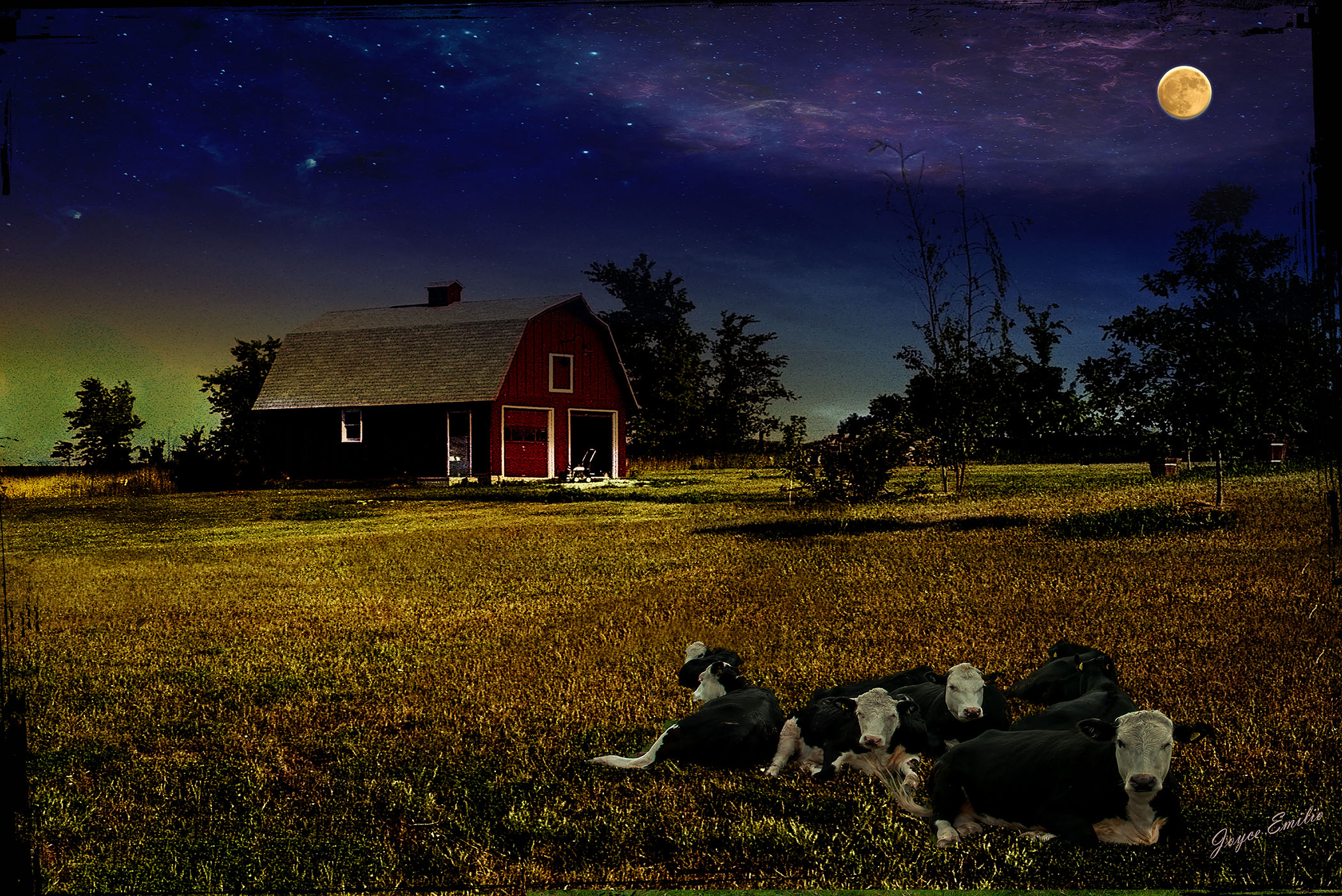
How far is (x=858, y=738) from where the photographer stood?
11.2 ft

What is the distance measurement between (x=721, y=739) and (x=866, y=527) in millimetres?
6454

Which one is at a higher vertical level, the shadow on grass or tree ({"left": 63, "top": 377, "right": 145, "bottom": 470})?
tree ({"left": 63, "top": 377, "right": 145, "bottom": 470})

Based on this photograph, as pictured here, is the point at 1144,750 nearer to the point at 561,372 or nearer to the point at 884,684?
the point at 884,684

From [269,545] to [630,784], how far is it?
21.4ft

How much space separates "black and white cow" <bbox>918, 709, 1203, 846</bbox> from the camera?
274 cm

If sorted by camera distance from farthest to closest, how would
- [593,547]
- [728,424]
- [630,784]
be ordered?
[593,547] < [728,424] < [630,784]

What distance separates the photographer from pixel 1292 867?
8.67 feet

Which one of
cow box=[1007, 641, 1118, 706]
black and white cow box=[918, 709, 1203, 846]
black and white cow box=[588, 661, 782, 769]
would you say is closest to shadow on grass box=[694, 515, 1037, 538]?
cow box=[1007, 641, 1118, 706]

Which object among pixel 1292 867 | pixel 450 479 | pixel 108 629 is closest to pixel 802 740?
pixel 1292 867

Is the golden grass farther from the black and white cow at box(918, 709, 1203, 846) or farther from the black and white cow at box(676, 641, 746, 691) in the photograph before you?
the black and white cow at box(918, 709, 1203, 846)

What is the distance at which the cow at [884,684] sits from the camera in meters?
3.86

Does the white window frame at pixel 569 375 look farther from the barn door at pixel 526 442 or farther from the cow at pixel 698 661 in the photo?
the cow at pixel 698 661

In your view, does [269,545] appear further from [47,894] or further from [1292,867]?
[1292,867]

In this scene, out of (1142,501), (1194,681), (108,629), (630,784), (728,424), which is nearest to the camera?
(630,784)
